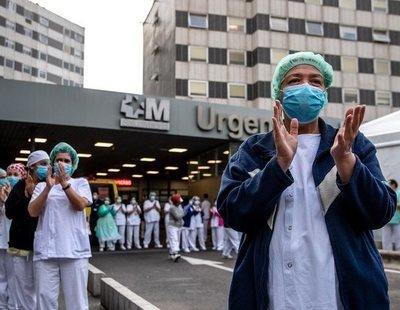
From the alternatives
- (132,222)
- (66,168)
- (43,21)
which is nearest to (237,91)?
(132,222)

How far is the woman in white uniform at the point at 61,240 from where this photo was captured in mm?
4578

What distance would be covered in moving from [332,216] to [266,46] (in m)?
40.3

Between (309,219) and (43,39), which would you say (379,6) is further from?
(43,39)

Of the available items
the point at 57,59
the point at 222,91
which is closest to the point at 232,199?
the point at 222,91

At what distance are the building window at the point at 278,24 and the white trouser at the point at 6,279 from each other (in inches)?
1474

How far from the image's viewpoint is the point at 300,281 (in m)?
1.97

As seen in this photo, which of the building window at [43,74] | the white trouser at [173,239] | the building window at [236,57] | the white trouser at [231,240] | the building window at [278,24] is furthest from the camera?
the building window at [43,74]

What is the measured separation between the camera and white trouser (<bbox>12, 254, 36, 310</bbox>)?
18.6ft

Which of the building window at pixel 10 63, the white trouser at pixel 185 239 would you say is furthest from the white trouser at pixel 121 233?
the building window at pixel 10 63

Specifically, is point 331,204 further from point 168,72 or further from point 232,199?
point 168,72

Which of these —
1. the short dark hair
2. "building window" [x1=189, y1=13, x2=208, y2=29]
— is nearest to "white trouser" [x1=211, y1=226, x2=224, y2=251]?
the short dark hair

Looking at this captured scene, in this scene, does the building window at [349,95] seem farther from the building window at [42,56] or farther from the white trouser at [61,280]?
the building window at [42,56]

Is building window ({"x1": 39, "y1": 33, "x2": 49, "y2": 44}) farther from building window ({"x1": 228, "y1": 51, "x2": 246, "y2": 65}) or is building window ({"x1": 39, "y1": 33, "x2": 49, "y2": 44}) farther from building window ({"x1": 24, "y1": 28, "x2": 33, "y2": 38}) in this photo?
building window ({"x1": 228, "y1": 51, "x2": 246, "y2": 65})

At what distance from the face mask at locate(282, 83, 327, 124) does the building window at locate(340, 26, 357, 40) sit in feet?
144
